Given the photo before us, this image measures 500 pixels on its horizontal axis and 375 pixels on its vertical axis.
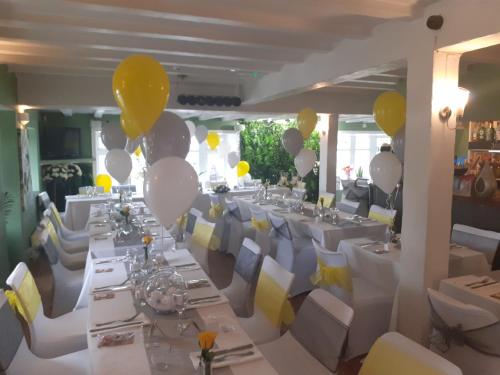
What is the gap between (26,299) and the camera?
2488mm

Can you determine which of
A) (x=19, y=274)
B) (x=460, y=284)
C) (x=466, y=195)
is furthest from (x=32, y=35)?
(x=466, y=195)

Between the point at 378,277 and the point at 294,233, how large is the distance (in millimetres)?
1746

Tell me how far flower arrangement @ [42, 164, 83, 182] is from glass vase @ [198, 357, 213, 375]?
26.2 feet

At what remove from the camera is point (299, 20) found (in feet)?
9.85

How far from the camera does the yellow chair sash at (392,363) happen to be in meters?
1.55

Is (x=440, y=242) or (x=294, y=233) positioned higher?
(x=440, y=242)

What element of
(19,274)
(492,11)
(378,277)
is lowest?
(378,277)

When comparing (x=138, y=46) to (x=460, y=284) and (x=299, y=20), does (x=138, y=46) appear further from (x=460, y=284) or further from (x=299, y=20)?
(x=460, y=284)

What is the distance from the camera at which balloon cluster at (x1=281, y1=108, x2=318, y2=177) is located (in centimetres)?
551

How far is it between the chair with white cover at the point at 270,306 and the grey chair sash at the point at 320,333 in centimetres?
20

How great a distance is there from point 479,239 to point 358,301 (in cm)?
161

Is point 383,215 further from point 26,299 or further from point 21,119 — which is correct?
point 21,119

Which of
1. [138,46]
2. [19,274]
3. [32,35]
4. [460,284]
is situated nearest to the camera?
[19,274]

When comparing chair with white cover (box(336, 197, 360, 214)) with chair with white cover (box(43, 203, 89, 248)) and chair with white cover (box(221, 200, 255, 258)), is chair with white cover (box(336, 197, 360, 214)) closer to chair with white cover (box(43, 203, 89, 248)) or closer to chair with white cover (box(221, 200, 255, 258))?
chair with white cover (box(221, 200, 255, 258))
